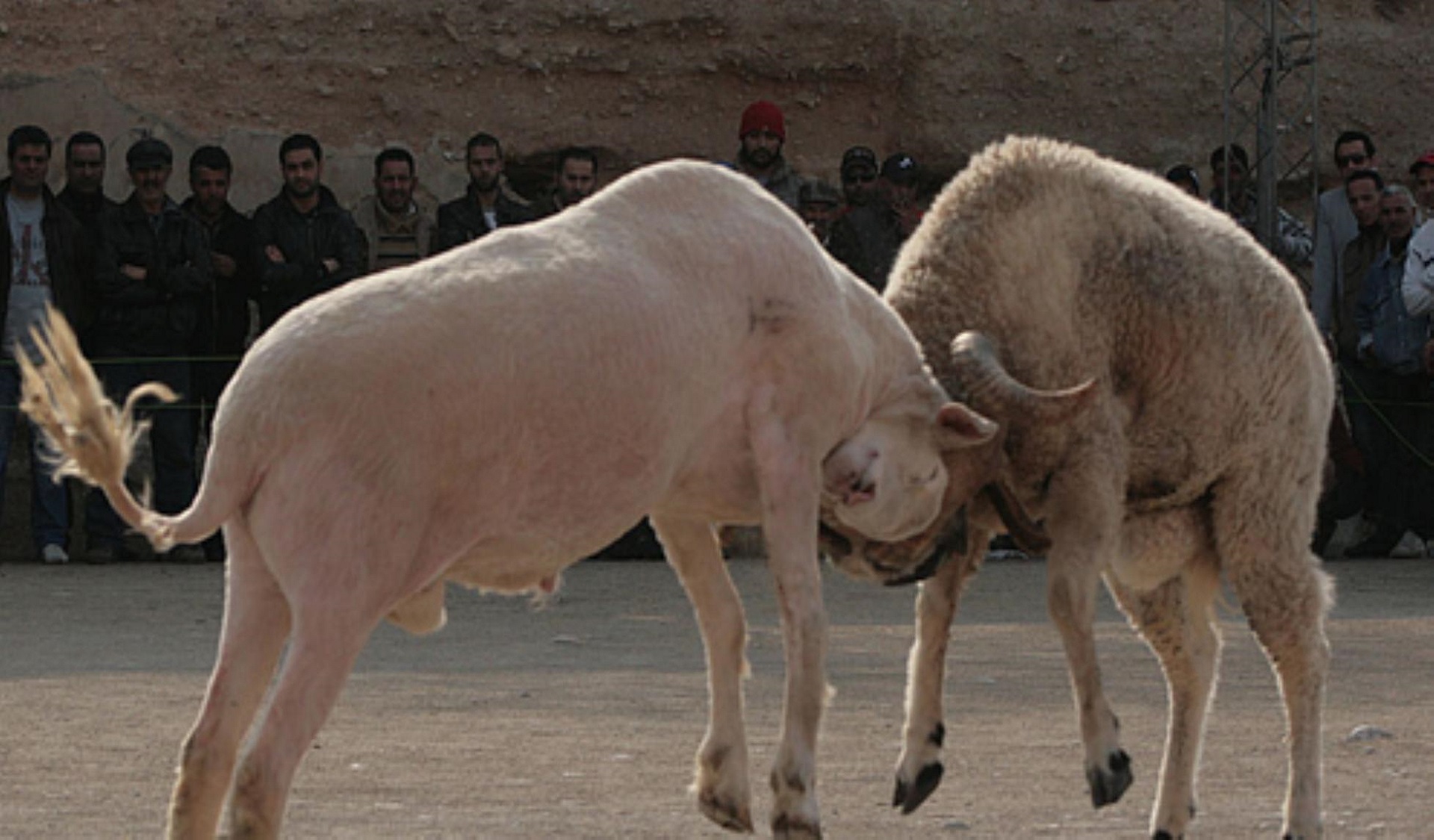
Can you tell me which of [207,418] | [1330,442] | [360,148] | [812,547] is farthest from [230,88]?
[812,547]

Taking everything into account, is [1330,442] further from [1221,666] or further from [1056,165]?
[1056,165]

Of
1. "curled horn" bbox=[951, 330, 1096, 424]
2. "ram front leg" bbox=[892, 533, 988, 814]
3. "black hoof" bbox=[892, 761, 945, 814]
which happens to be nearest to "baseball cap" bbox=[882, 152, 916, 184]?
"ram front leg" bbox=[892, 533, 988, 814]

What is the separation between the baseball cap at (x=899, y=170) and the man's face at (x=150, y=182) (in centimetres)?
411

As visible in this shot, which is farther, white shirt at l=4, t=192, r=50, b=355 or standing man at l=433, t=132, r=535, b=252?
standing man at l=433, t=132, r=535, b=252

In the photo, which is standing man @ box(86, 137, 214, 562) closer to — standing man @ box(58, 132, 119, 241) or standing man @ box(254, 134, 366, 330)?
standing man @ box(58, 132, 119, 241)

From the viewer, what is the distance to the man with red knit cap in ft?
48.9

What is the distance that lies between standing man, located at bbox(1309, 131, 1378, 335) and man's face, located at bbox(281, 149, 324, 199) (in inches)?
242

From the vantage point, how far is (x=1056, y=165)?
24.5 feet

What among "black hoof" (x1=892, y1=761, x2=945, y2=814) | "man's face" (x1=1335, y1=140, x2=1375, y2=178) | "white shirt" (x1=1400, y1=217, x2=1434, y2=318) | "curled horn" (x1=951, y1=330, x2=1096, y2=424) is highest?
"man's face" (x1=1335, y1=140, x2=1375, y2=178)

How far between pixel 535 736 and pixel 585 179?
265 inches

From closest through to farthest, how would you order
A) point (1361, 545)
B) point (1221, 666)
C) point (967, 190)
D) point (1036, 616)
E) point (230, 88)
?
point (967, 190)
point (1221, 666)
point (1036, 616)
point (1361, 545)
point (230, 88)

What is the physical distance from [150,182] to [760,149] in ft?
11.5

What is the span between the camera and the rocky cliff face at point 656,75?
17.1 m

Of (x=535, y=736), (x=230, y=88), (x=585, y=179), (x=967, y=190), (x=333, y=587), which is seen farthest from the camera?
(x=230, y=88)
